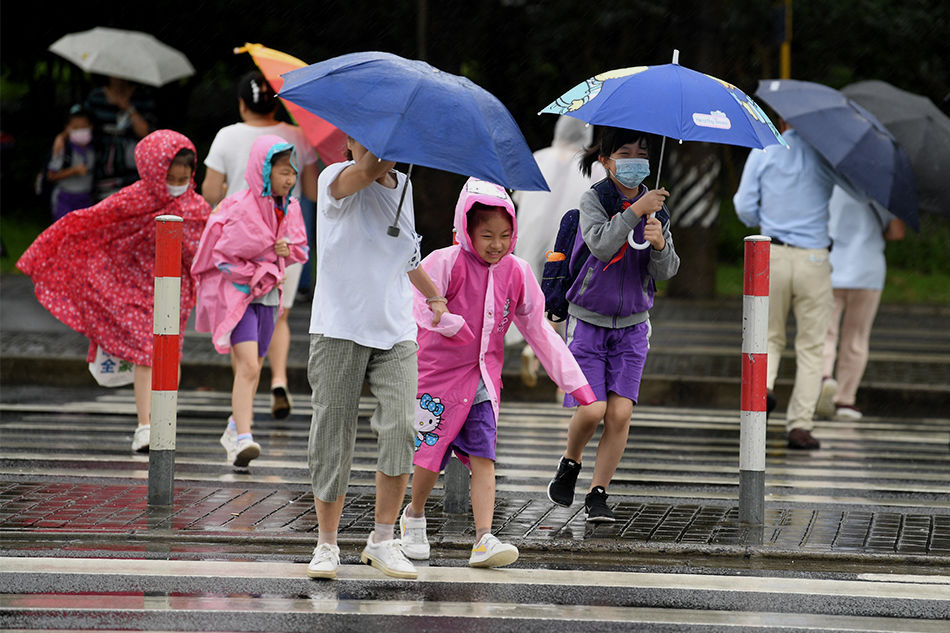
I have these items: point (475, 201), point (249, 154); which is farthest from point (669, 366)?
point (475, 201)

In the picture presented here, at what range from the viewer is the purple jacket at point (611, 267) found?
21.7 feet

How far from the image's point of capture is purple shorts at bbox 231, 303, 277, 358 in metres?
8.16

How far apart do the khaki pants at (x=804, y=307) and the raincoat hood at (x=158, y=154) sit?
3792mm

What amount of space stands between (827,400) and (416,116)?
658 cm

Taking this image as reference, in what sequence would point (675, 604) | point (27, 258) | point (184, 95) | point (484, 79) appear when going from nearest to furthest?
point (675, 604) → point (27, 258) → point (484, 79) → point (184, 95)

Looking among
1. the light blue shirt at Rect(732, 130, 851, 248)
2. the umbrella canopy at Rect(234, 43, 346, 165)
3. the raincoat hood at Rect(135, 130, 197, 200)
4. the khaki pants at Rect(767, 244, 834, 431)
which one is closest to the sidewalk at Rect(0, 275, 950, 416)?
the khaki pants at Rect(767, 244, 834, 431)

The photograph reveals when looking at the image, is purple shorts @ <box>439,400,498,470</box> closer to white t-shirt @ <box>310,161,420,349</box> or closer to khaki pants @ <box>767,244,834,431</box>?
white t-shirt @ <box>310,161,420,349</box>

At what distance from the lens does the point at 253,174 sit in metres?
7.99

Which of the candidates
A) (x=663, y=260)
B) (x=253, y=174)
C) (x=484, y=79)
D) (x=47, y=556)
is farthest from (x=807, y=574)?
(x=484, y=79)

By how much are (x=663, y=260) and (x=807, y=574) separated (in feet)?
4.91

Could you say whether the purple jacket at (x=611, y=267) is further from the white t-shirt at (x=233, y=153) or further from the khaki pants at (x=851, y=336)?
the khaki pants at (x=851, y=336)

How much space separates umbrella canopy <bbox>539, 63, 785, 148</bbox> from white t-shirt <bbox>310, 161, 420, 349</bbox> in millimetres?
1102

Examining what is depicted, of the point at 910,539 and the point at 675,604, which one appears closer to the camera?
the point at 675,604

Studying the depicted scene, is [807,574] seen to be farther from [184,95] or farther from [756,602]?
[184,95]
